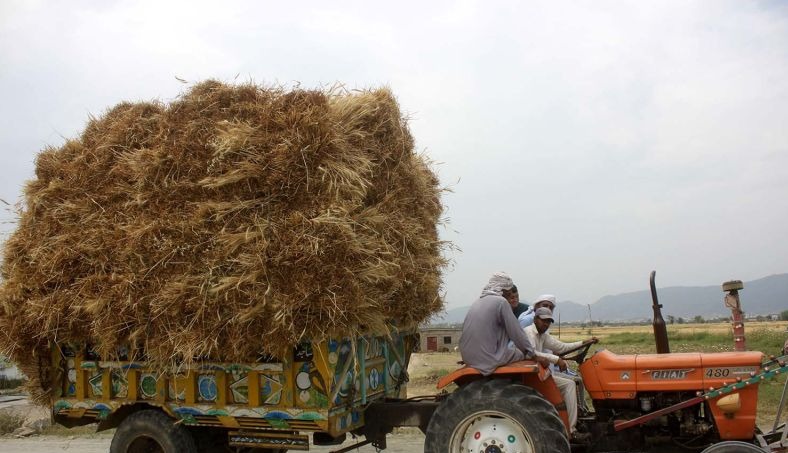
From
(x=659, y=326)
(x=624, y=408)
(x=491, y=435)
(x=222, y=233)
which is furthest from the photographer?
(x=659, y=326)

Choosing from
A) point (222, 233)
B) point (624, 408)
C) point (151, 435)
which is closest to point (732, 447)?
point (624, 408)

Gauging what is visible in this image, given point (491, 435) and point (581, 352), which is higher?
point (581, 352)

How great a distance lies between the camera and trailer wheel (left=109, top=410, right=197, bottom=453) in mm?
5715

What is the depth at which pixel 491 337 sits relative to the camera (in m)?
5.31

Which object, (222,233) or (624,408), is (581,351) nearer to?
(624,408)

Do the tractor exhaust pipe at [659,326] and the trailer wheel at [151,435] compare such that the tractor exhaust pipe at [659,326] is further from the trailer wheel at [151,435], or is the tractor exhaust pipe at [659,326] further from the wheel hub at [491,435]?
the trailer wheel at [151,435]

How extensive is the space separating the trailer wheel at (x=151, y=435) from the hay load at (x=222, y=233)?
26.2 inches

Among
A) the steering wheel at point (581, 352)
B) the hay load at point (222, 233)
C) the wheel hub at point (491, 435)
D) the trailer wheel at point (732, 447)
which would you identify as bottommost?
the trailer wheel at point (732, 447)

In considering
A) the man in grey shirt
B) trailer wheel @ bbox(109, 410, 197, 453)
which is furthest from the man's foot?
trailer wheel @ bbox(109, 410, 197, 453)

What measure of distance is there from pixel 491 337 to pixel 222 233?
230 cm

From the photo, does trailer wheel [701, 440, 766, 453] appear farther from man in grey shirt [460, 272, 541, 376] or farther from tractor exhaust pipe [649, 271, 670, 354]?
man in grey shirt [460, 272, 541, 376]

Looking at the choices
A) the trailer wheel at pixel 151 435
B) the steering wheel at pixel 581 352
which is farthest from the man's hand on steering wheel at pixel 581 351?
the trailer wheel at pixel 151 435

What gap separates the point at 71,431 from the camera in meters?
11.1

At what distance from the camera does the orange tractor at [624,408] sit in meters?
4.93
